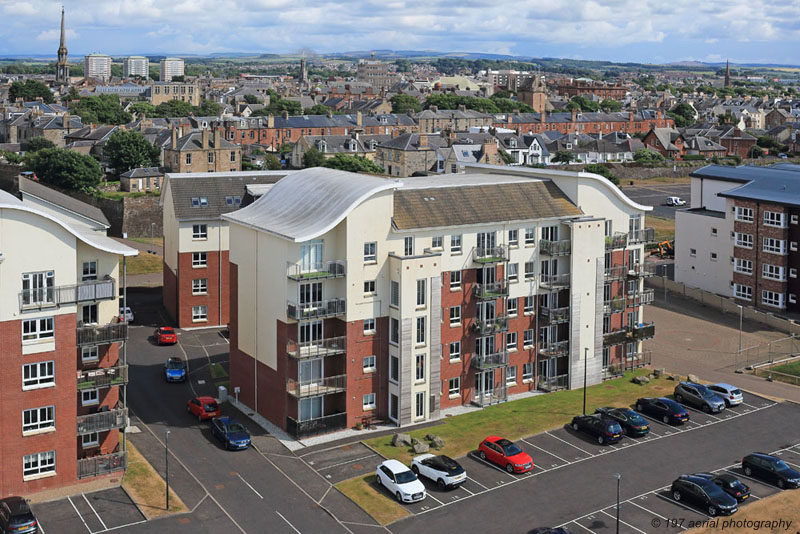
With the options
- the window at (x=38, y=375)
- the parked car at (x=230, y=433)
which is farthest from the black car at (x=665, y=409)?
the window at (x=38, y=375)

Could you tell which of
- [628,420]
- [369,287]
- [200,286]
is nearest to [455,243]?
[369,287]

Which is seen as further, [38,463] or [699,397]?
[699,397]

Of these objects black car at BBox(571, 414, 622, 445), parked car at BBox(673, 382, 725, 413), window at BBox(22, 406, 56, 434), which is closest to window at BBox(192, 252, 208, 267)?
window at BBox(22, 406, 56, 434)

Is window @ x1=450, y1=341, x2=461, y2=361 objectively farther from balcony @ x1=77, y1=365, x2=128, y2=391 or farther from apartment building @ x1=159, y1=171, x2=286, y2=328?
apartment building @ x1=159, y1=171, x2=286, y2=328

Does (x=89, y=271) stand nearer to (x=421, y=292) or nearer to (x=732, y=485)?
(x=421, y=292)

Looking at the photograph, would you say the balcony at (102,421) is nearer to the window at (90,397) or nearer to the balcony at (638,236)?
the window at (90,397)

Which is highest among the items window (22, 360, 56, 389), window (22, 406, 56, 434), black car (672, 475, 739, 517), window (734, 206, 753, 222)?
window (734, 206, 753, 222)
